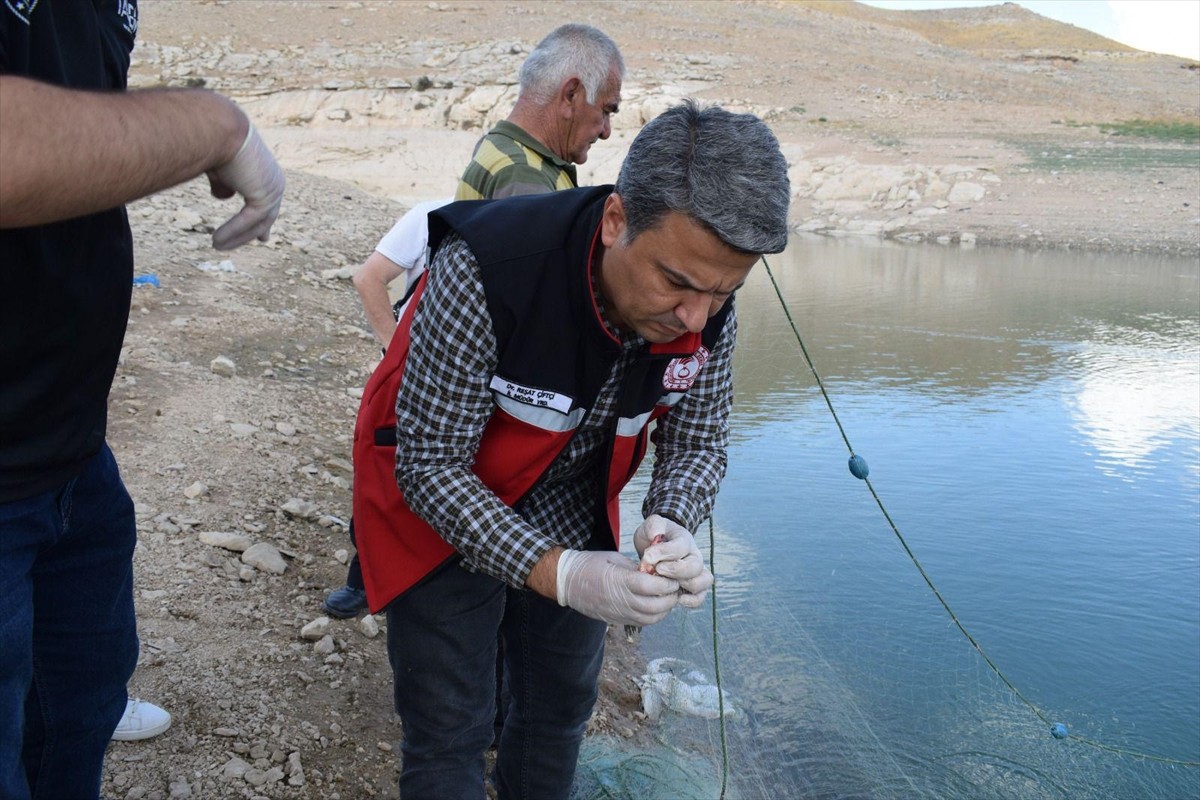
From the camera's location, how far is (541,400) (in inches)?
71.9

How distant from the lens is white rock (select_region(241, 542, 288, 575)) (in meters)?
3.39

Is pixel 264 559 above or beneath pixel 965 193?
beneath

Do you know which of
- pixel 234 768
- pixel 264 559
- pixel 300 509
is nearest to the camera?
pixel 234 768

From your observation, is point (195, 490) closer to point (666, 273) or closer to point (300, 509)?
point (300, 509)

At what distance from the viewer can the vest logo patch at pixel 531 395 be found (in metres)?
1.82

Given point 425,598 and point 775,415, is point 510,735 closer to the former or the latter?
point 425,598

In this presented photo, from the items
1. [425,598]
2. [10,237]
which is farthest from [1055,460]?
[10,237]

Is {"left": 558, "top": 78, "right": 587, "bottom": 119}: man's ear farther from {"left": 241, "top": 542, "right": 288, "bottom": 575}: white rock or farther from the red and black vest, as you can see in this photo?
{"left": 241, "top": 542, "right": 288, "bottom": 575}: white rock

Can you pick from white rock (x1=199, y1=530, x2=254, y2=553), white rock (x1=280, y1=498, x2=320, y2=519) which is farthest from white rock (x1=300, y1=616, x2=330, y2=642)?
white rock (x1=280, y1=498, x2=320, y2=519)

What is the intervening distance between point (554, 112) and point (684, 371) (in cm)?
134

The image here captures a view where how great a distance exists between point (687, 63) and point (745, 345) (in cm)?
2515

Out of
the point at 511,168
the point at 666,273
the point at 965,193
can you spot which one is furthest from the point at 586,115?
the point at 965,193

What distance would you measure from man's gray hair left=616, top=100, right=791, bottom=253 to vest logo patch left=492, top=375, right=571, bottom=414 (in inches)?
12.6

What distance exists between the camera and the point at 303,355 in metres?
6.26
